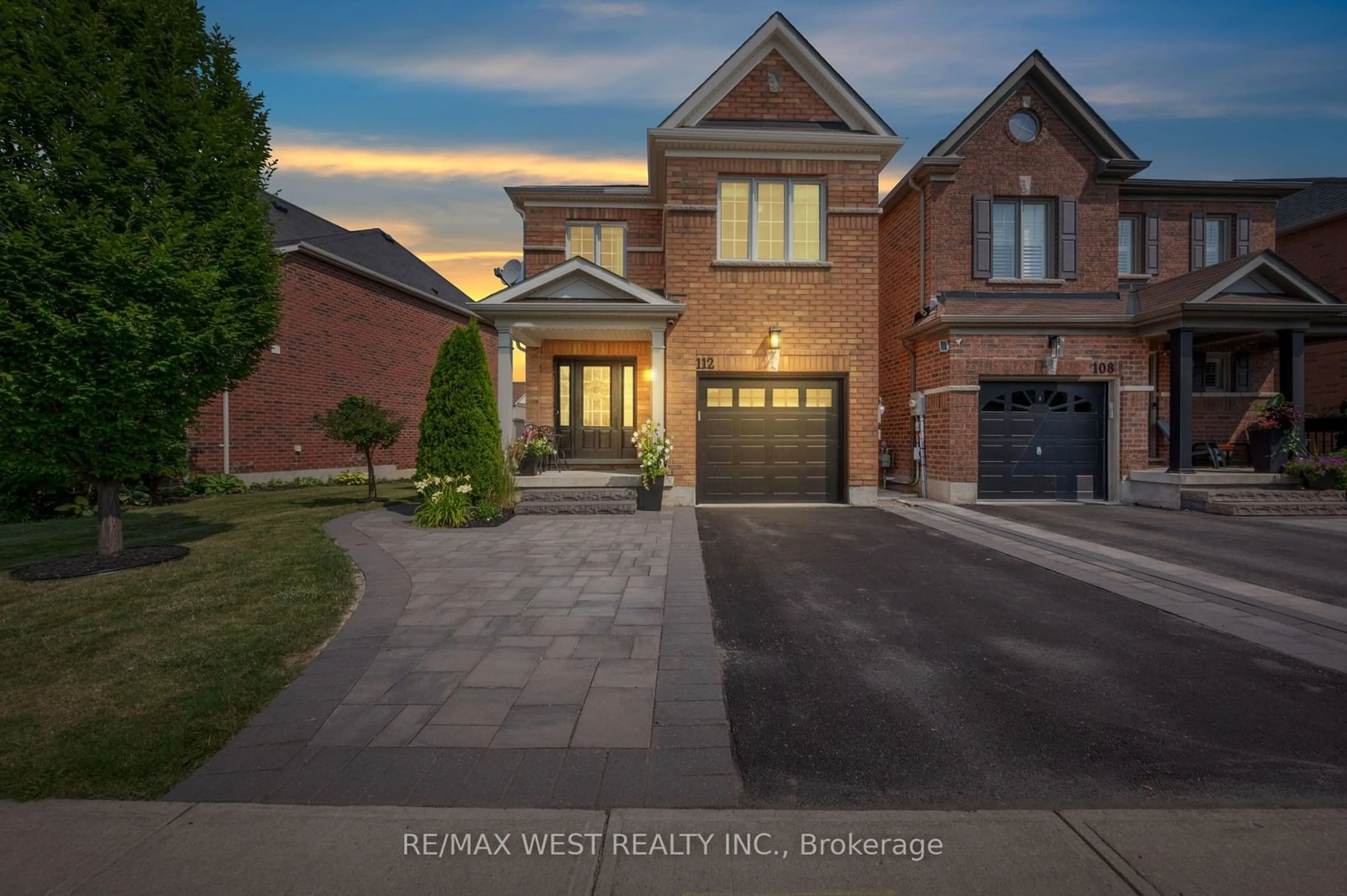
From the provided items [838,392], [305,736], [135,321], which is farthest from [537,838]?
[838,392]

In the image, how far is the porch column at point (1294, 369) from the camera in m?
11.8

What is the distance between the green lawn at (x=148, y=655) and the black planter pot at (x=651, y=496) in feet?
17.4

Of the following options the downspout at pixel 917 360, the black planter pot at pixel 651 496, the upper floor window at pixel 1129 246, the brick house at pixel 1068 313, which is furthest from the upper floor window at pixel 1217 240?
the black planter pot at pixel 651 496

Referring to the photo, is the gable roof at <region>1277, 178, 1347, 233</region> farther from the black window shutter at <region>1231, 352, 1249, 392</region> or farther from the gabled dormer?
the gabled dormer

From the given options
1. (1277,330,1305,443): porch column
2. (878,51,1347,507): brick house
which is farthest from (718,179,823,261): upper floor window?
(1277,330,1305,443): porch column

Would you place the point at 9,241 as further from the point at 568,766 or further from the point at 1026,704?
the point at 1026,704

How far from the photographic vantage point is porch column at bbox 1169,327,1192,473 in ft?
38.1

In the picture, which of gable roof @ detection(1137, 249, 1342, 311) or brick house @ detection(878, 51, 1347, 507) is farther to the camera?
brick house @ detection(878, 51, 1347, 507)

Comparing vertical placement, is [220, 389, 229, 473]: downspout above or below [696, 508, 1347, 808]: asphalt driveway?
above

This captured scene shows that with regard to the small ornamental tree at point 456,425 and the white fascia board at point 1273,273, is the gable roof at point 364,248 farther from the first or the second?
the white fascia board at point 1273,273

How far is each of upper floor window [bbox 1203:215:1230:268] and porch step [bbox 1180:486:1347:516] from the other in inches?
304

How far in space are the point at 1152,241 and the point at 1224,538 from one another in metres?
10.7

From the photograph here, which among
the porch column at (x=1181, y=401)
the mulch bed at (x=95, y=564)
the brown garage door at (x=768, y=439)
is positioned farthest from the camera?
the brown garage door at (x=768, y=439)

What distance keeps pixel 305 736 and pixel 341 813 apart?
2.58 feet
